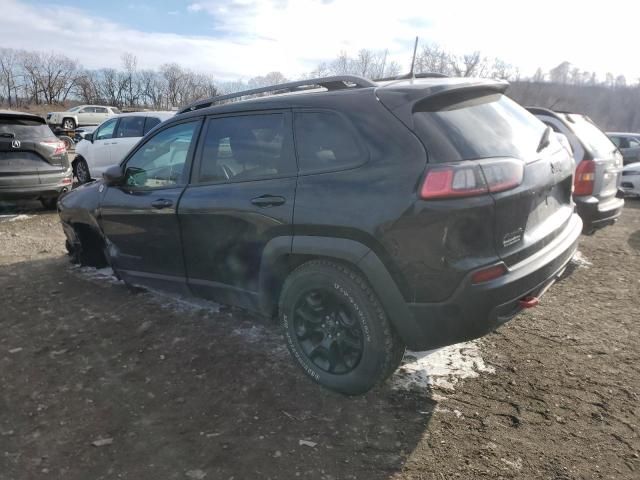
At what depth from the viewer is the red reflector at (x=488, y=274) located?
2330 mm

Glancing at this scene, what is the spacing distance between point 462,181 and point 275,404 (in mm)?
1667

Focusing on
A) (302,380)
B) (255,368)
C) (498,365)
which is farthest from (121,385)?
(498,365)

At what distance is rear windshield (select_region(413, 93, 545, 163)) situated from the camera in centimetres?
242

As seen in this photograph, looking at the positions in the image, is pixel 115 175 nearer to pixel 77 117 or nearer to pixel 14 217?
pixel 14 217

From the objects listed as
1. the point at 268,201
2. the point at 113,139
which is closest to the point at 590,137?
the point at 268,201

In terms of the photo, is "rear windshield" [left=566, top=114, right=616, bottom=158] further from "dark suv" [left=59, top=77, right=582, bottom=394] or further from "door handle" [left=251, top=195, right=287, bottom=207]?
"door handle" [left=251, top=195, right=287, bottom=207]

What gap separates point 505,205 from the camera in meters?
2.39

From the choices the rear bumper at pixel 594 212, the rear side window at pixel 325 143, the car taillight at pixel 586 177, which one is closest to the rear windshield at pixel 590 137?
the car taillight at pixel 586 177

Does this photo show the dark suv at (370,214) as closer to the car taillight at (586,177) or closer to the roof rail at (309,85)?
the roof rail at (309,85)

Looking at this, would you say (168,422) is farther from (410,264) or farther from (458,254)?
(458,254)

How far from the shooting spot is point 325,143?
2.79 metres

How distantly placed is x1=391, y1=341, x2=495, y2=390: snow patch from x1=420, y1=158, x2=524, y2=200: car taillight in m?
1.31

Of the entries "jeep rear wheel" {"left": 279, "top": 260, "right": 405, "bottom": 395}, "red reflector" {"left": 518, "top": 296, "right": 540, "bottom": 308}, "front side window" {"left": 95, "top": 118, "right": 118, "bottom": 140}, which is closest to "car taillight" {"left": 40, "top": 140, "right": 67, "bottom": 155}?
"front side window" {"left": 95, "top": 118, "right": 118, "bottom": 140}

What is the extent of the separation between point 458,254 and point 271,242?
1.16 meters
